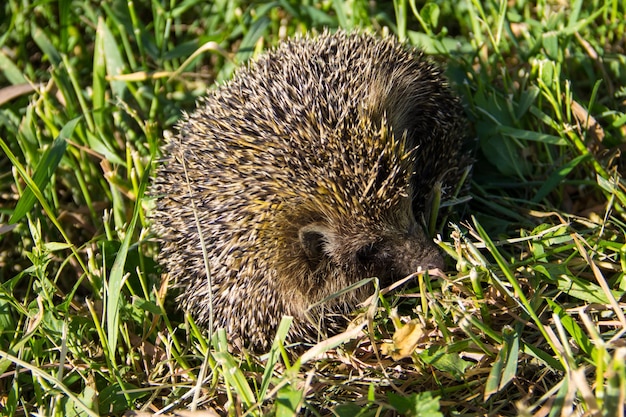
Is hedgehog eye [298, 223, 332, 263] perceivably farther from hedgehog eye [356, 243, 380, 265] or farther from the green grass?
the green grass

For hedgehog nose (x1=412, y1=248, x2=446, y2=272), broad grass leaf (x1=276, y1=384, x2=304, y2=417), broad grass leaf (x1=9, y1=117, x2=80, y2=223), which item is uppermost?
broad grass leaf (x1=9, y1=117, x2=80, y2=223)

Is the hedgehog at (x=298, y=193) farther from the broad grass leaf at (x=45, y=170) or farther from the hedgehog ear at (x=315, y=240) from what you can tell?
the broad grass leaf at (x=45, y=170)

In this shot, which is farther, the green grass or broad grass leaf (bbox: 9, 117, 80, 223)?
broad grass leaf (bbox: 9, 117, 80, 223)

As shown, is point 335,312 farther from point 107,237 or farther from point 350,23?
point 350,23

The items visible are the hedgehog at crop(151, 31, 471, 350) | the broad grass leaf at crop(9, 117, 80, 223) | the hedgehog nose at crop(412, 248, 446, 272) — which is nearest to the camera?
the hedgehog at crop(151, 31, 471, 350)

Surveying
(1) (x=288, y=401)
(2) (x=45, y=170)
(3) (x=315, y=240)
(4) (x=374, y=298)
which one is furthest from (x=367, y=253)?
(2) (x=45, y=170)

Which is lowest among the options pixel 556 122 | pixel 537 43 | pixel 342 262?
pixel 342 262

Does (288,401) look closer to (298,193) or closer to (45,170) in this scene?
(298,193)

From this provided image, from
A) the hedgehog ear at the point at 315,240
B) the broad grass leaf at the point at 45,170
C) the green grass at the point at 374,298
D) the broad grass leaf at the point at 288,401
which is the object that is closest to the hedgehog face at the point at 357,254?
the hedgehog ear at the point at 315,240

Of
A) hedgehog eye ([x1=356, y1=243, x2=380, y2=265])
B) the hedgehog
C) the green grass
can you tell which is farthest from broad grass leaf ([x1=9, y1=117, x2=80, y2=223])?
hedgehog eye ([x1=356, y1=243, x2=380, y2=265])

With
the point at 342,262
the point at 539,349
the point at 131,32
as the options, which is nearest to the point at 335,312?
the point at 342,262
